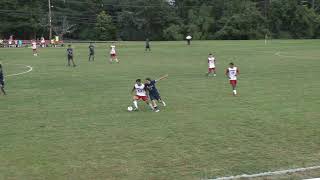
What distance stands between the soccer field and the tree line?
8297 centimetres

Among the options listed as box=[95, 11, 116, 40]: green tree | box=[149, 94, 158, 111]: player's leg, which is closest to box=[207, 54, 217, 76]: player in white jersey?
box=[149, 94, 158, 111]: player's leg

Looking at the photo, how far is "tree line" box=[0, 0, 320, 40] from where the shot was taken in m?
109

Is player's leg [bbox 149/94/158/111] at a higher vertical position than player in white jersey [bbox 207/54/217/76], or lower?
lower

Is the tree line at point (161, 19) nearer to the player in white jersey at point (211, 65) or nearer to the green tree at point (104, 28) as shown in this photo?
the green tree at point (104, 28)

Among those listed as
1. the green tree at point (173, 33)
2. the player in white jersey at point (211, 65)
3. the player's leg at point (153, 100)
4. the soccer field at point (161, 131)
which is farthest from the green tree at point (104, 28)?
the player's leg at point (153, 100)

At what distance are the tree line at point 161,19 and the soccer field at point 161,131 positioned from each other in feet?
272

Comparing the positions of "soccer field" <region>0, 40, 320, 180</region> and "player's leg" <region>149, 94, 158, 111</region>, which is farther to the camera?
"player's leg" <region>149, 94, 158, 111</region>

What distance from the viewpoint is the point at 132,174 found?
36.8 feet

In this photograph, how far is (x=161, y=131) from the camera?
15.7 meters

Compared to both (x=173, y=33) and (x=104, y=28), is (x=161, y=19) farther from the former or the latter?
(x=104, y=28)

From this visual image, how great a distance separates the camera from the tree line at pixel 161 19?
109m

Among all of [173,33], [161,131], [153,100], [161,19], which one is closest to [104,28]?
[161,19]

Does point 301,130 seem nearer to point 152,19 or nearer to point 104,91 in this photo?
point 104,91

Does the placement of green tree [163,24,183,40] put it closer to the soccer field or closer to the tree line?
the tree line
